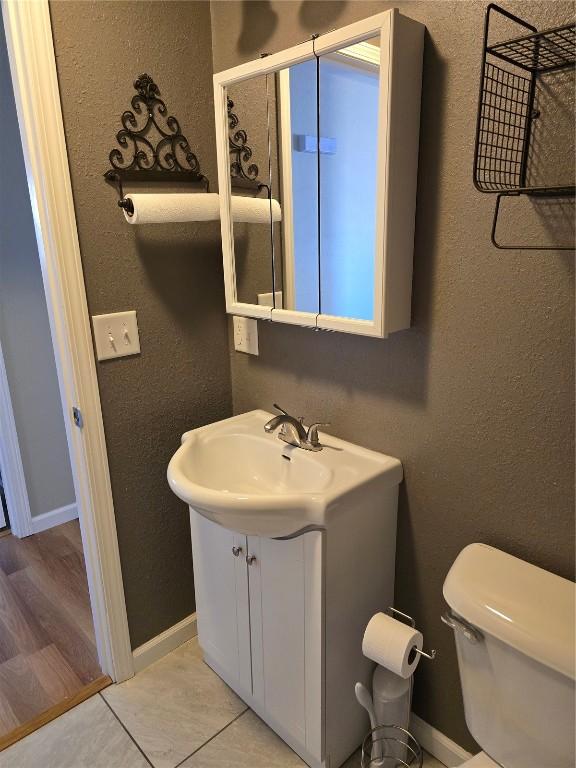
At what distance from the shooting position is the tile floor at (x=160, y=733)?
1485 mm

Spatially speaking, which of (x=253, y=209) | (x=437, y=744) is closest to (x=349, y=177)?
(x=253, y=209)

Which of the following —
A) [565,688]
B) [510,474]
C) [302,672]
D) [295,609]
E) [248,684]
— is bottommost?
[248,684]

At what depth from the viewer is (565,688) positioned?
932 millimetres

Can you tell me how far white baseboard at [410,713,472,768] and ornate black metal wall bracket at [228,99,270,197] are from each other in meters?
1.53

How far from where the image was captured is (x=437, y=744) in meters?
1.47

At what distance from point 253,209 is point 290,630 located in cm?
112

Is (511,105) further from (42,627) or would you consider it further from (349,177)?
(42,627)

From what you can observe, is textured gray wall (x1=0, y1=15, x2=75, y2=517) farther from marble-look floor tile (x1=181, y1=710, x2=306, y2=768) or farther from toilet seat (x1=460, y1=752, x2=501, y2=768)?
toilet seat (x1=460, y1=752, x2=501, y2=768)

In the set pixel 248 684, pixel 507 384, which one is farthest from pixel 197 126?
pixel 248 684

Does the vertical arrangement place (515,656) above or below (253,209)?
below

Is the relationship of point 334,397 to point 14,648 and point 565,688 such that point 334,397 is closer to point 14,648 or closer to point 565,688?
point 565,688

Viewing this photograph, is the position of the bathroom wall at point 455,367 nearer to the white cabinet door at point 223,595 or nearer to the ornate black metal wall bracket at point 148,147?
the ornate black metal wall bracket at point 148,147

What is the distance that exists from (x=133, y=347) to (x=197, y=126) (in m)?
0.68

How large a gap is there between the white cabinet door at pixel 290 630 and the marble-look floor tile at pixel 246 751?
0.32 feet
